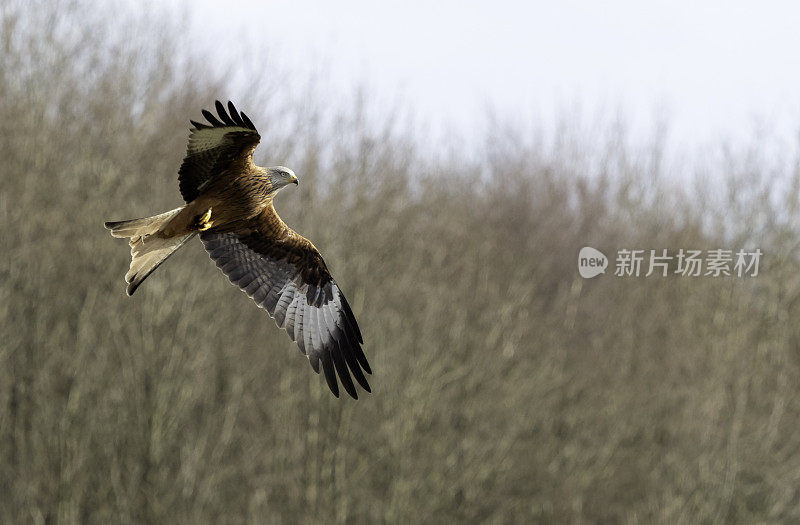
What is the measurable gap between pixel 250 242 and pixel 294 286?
274mm

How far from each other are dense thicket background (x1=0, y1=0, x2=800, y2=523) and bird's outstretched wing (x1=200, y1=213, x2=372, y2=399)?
7.34 metres

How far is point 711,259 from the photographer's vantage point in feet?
66.0

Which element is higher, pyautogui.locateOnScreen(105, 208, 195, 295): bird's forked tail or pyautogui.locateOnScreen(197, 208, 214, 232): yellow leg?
pyautogui.locateOnScreen(197, 208, 214, 232): yellow leg

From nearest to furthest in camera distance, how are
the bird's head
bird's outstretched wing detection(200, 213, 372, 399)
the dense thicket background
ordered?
the bird's head, bird's outstretched wing detection(200, 213, 372, 399), the dense thicket background

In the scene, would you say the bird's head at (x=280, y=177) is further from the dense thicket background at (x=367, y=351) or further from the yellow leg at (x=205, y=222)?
the dense thicket background at (x=367, y=351)

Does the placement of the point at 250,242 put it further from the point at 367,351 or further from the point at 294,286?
the point at 367,351

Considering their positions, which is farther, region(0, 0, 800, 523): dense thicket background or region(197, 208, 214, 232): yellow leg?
region(0, 0, 800, 523): dense thicket background

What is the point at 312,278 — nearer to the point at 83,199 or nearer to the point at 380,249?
the point at 83,199

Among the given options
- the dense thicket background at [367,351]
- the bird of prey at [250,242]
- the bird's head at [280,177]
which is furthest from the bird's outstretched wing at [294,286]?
the dense thicket background at [367,351]

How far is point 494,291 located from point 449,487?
4397 millimetres

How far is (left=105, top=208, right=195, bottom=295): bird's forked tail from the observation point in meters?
2.79

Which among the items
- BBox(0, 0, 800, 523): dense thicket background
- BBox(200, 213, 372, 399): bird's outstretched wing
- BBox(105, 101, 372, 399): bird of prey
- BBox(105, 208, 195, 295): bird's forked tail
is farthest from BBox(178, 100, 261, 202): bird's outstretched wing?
BBox(0, 0, 800, 523): dense thicket background

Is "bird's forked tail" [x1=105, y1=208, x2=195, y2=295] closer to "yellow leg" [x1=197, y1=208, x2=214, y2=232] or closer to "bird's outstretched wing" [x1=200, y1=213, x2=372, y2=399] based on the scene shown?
"yellow leg" [x1=197, y1=208, x2=214, y2=232]

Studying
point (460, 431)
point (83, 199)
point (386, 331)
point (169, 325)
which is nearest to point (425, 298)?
point (386, 331)
